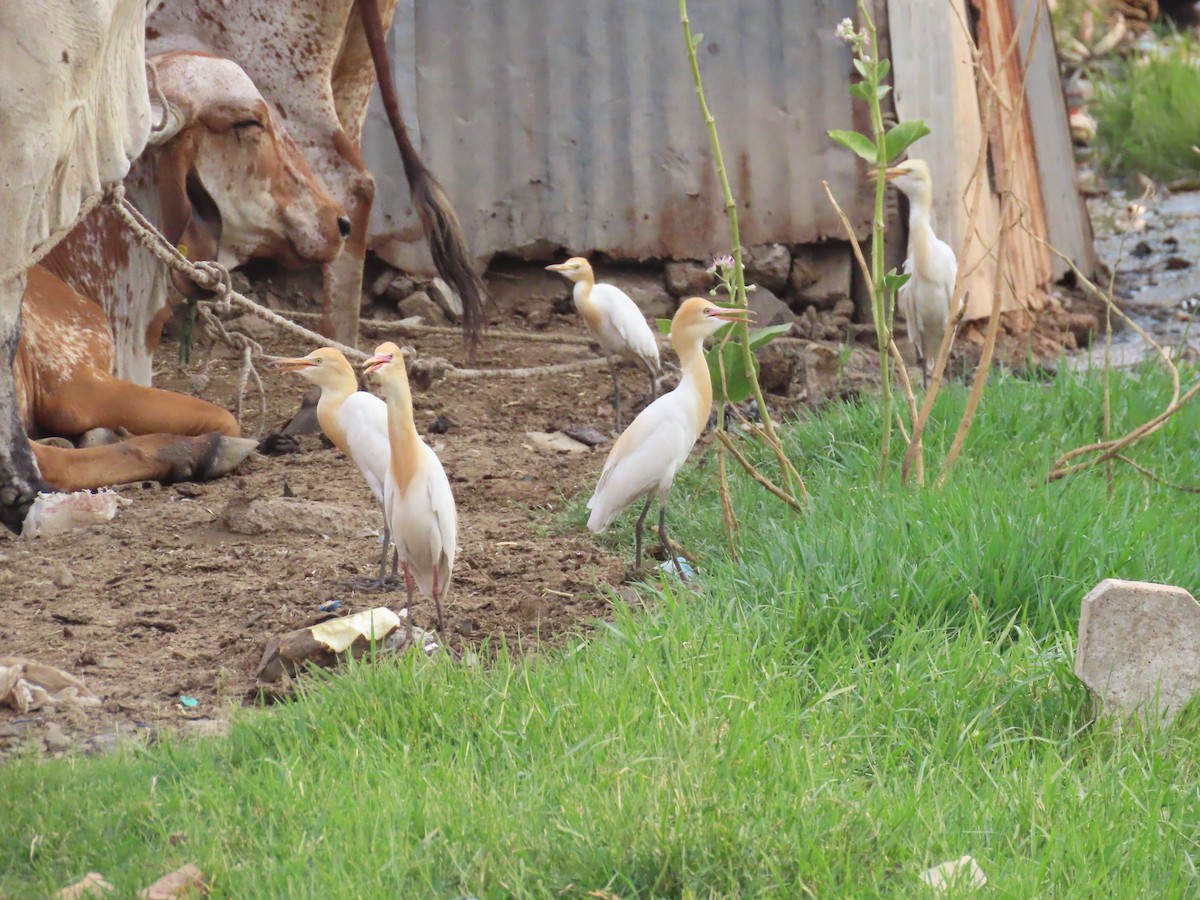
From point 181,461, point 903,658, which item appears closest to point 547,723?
point 903,658

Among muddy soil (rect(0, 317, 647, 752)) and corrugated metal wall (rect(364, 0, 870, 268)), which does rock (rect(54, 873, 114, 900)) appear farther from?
corrugated metal wall (rect(364, 0, 870, 268))

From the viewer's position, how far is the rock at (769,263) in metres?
7.80

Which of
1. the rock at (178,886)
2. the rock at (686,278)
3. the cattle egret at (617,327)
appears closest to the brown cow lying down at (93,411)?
the cattle egret at (617,327)

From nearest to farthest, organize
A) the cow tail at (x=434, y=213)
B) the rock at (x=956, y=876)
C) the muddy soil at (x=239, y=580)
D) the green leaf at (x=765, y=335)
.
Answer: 1. the rock at (x=956, y=876)
2. the muddy soil at (x=239, y=580)
3. the green leaf at (x=765, y=335)
4. the cow tail at (x=434, y=213)

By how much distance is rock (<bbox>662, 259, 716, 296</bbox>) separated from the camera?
7.89 metres

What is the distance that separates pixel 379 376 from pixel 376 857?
143 cm

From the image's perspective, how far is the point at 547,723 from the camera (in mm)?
2811

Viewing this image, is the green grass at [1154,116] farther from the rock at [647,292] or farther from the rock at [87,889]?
the rock at [87,889]

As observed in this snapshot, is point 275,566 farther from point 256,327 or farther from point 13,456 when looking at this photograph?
point 256,327

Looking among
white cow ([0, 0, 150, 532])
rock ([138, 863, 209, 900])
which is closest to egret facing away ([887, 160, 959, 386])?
white cow ([0, 0, 150, 532])

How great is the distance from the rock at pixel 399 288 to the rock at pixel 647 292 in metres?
1.02

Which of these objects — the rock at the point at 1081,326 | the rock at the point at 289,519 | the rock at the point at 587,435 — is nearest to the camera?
the rock at the point at 289,519

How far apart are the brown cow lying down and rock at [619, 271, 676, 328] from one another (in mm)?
2723

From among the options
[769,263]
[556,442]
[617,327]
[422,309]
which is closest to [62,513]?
[556,442]
